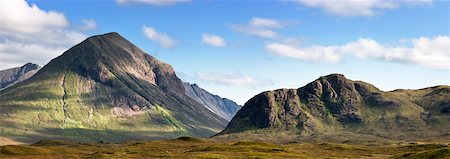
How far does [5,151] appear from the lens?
637 ft

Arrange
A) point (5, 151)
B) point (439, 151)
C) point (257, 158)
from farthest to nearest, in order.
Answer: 1. point (5, 151)
2. point (257, 158)
3. point (439, 151)

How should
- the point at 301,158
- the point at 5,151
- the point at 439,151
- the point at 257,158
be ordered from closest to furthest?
1. the point at 439,151
2. the point at 257,158
3. the point at 301,158
4. the point at 5,151

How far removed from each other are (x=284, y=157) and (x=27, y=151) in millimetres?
99523

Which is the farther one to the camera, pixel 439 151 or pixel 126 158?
pixel 126 158

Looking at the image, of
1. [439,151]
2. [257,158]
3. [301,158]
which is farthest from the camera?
[301,158]

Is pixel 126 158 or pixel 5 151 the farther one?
pixel 5 151

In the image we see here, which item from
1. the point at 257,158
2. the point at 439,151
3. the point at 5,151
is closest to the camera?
the point at 439,151

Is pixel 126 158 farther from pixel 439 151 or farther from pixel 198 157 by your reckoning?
pixel 439 151

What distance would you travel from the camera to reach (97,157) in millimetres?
175000

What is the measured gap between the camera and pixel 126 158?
17312 cm

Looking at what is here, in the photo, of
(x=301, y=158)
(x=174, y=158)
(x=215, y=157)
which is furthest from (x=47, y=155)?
(x=301, y=158)

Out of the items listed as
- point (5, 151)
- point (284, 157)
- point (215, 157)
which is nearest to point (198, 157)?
point (215, 157)

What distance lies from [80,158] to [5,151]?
35743mm

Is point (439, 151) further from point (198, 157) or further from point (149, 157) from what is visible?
point (149, 157)
